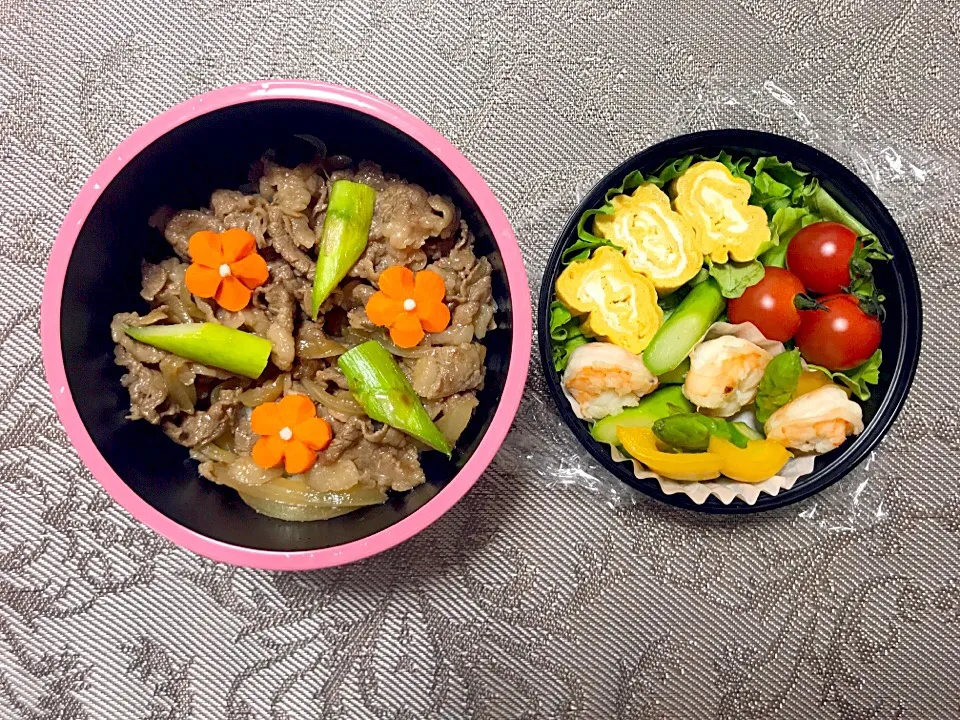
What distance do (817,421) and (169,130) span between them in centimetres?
83

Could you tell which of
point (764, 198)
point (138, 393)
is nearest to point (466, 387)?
point (138, 393)

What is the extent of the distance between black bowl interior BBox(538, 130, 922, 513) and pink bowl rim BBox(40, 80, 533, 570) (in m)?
0.19

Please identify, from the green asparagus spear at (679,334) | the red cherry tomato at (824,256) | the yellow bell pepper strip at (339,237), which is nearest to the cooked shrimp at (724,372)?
the green asparagus spear at (679,334)

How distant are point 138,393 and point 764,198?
0.82 m

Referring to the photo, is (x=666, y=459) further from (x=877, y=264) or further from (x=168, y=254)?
(x=168, y=254)

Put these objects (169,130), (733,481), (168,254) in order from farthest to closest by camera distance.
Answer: (733,481) < (168,254) < (169,130)

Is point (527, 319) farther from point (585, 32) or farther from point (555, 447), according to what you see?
point (585, 32)

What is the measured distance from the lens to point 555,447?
105cm

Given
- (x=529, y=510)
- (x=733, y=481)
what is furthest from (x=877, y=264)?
→ (x=529, y=510)

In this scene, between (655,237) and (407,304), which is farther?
(655,237)

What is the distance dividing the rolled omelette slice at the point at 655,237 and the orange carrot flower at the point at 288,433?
17.7 inches

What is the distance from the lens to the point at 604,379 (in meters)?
0.95

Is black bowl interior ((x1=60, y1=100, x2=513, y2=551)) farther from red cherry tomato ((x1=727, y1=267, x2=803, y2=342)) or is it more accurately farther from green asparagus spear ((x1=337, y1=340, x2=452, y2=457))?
red cherry tomato ((x1=727, y1=267, x2=803, y2=342))

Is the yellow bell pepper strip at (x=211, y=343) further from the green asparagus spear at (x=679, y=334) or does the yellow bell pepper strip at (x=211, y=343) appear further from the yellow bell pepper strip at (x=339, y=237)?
the green asparagus spear at (x=679, y=334)
